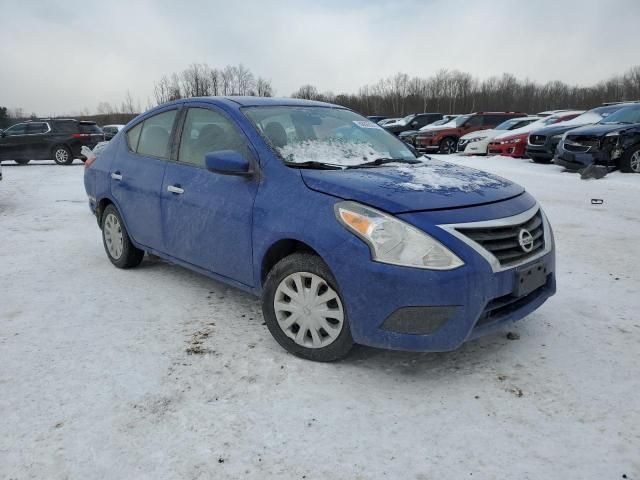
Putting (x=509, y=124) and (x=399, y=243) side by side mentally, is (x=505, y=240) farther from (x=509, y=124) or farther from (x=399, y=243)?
Answer: (x=509, y=124)

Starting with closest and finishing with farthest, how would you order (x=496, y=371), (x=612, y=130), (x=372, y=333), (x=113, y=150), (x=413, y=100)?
1. (x=372, y=333)
2. (x=496, y=371)
3. (x=113, y=150)
4. (x=612, y=130)
5. (x=413, y=100)

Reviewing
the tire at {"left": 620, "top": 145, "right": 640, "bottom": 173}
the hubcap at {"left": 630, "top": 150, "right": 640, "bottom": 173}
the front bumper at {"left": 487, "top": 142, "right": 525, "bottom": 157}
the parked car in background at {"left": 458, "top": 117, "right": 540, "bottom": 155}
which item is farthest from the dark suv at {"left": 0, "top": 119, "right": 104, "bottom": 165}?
the hubcap at {"left": 630, "top": 150, "right": 640, "bottom": 173}

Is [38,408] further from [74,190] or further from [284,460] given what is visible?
[74,190]

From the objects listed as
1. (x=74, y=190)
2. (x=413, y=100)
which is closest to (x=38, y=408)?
(x=74, y=190)

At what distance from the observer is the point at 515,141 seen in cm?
1501

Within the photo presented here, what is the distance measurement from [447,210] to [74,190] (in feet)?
32.1

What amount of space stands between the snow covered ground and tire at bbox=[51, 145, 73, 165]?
1558 cm

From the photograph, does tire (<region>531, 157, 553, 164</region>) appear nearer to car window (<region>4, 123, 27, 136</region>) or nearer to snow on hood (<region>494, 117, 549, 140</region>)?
A: snow on hood (<region>494, 117, 549, 140</region>)

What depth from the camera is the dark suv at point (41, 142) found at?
17.9m

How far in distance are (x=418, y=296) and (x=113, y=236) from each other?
3333 mm

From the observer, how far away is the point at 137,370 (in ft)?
9.18

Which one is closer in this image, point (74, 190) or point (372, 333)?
point (372, 333)

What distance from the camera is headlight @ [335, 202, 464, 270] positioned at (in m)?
2.48

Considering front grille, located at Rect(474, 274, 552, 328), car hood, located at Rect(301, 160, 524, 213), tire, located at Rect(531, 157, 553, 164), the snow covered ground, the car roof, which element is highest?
the car roof
